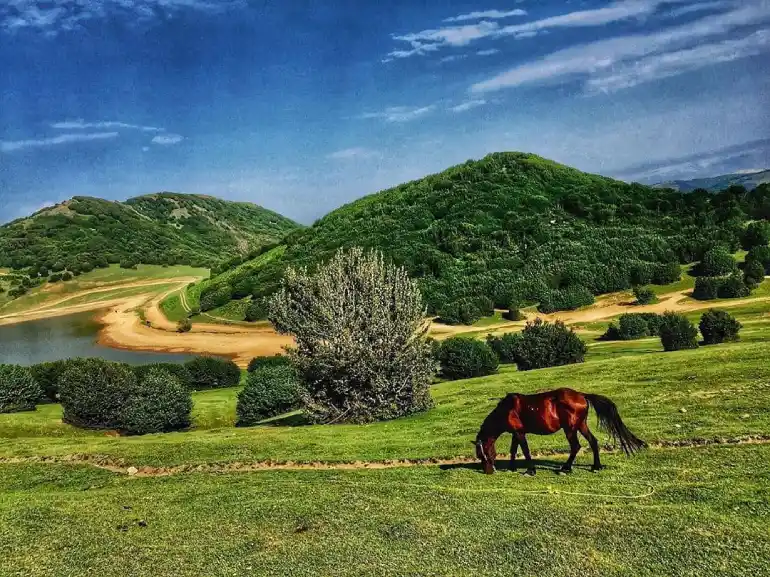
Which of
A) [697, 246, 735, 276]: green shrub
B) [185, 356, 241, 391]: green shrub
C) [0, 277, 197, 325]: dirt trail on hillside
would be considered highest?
[0, 277, 197, 325]: dirt trail on hillside

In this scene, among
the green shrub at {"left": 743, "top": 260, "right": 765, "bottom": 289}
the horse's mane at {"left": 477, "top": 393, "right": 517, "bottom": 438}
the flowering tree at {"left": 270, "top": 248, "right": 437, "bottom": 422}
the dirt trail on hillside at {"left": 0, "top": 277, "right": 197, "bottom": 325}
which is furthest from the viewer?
the dirt trail on hillside at {"left": 0, "top": 277, "right": 197, "bottom": 325}

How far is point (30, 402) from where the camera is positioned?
3556 centimetres

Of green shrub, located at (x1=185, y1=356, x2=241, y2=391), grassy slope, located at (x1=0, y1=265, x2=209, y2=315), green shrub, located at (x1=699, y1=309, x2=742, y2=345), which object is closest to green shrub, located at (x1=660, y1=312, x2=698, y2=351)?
green shrub, located at (x1=699, y1=309, x2=742, y2=345)

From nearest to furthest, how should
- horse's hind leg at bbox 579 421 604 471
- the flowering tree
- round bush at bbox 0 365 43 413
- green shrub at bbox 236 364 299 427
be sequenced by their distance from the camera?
horse's hind leg at bbox 579 421 604 471
the flowering tree
green shrub at bbox 236 364 299 427
round bush at bbox 0 365 43 413

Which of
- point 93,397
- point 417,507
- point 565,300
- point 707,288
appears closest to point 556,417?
point 417,507

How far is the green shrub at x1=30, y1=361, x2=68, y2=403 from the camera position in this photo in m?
39.8

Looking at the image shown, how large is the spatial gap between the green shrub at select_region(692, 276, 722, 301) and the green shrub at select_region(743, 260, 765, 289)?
292 centimetres

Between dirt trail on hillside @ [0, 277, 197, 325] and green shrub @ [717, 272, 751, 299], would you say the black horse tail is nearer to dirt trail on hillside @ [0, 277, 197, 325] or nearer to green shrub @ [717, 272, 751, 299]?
green shrub @ [717, 272, 751, 299]

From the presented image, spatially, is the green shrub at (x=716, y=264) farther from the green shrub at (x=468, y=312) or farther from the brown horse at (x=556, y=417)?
the brown horse at (x=556, y=417)

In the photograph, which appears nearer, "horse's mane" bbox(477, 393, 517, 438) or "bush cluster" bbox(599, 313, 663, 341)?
"horse's mane" bbox(477, 393, 517, 438)

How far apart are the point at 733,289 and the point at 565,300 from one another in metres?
17.9

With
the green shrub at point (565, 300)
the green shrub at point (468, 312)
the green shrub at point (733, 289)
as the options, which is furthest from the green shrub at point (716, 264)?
the green shrub at point (468, 312)

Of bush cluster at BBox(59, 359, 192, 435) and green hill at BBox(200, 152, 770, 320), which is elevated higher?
green hill at BBox(200, 152, 770, 320)

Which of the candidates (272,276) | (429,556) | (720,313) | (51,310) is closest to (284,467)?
(429,556)
